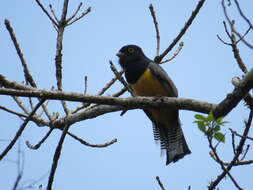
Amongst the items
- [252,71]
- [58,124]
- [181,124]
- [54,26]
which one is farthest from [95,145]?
[252,71]

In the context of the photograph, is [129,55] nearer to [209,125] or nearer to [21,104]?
[21,104]

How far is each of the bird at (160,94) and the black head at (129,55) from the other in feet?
0.07

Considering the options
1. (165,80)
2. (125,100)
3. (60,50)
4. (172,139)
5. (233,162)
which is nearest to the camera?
(233,162)

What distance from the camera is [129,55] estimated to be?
8227mm

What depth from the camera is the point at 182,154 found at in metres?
7.17

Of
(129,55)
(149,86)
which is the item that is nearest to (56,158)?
(149,86)

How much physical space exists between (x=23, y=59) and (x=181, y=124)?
3428 mm

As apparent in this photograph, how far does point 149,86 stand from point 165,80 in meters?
0.32

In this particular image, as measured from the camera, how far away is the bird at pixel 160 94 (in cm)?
723

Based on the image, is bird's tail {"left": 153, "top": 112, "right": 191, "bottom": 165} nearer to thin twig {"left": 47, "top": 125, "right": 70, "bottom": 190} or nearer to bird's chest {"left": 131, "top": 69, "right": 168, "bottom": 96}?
bird's chest {"left": 131, "top": 69, "right": 168, "bottom": 96}

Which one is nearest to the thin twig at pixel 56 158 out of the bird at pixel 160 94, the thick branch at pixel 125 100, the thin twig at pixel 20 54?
the thick branch at pixel 125 100

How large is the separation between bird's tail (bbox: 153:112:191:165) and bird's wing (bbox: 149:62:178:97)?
55cm

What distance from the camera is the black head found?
809cm

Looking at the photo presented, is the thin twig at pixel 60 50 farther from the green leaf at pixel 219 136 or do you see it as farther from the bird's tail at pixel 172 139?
the green leaf at pixel 219 136
